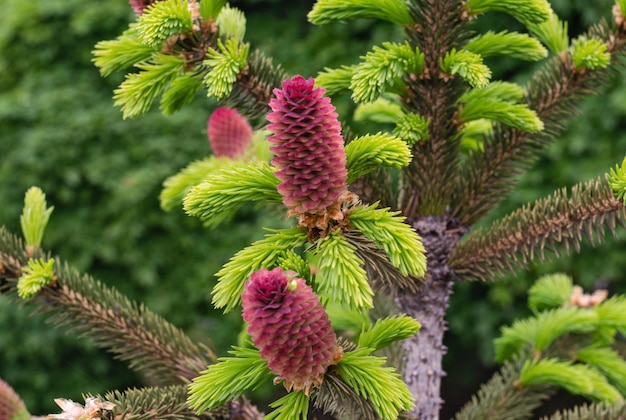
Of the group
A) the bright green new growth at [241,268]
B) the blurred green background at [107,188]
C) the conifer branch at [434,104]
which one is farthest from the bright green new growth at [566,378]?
the blurred green background at [107,188]

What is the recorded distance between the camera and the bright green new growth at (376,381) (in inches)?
20.8

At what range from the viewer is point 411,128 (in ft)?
2.25

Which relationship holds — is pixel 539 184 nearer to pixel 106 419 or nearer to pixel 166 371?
pixel 166 371

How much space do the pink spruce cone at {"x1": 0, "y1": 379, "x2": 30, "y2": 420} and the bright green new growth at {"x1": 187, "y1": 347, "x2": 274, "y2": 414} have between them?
32cm

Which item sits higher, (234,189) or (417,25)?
(417,25)

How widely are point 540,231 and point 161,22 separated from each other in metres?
0.44

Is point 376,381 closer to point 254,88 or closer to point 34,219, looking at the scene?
point 254,88

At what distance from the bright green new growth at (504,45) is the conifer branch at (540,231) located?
160 mm

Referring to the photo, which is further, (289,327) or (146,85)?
(146,85)

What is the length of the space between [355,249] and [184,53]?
294 mm

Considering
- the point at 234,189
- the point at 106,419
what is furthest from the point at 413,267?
the point at 106,419

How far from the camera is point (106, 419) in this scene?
0.59 m

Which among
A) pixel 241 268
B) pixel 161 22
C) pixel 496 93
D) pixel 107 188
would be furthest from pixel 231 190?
pixel 107 188

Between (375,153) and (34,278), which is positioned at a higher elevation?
(375,153)
